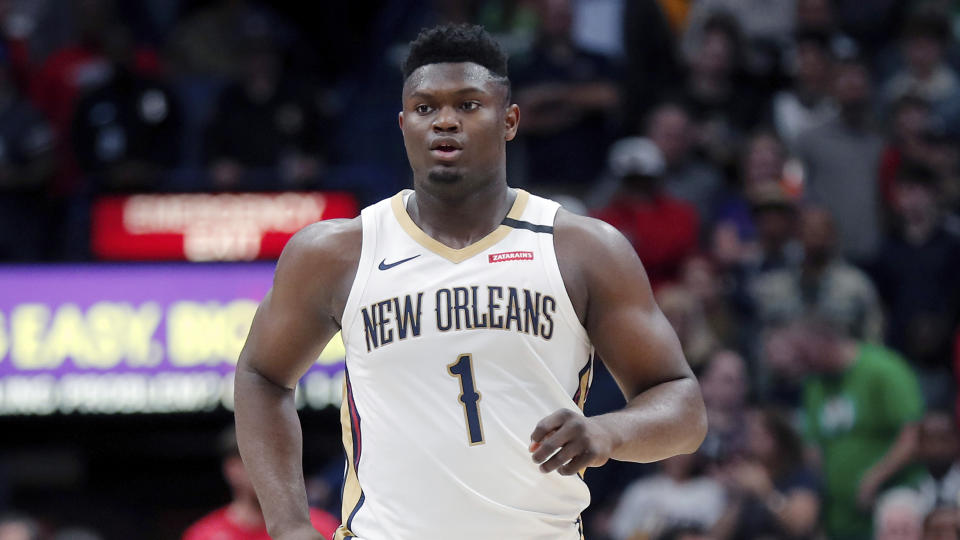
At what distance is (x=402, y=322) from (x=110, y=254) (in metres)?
5.76

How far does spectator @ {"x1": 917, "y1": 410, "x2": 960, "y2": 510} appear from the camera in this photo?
8.29 m

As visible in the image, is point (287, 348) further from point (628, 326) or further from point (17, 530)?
point (17, 530)

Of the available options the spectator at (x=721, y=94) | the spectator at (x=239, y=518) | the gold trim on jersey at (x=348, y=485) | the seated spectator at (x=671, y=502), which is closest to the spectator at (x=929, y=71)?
the spectator at (x=721, y=94)

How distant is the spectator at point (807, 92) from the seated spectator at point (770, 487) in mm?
2850

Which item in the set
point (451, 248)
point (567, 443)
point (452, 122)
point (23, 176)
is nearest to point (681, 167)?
point (23, 176)

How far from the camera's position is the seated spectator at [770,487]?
808cm

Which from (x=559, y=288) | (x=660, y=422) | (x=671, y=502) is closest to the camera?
(x=660, y=422)

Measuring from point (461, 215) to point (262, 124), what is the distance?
6428 mm

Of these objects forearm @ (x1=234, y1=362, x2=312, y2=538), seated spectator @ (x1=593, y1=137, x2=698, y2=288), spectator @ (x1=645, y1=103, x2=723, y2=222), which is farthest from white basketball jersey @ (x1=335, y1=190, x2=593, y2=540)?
spectator @ (x1=645, y1=103, x2=723, y2=222)

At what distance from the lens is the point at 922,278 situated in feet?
31.6

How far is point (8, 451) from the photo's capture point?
9.71 metres

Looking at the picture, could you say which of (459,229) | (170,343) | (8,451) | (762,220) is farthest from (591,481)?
(459,229)

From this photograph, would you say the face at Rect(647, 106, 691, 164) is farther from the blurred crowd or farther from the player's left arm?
the player's left arm

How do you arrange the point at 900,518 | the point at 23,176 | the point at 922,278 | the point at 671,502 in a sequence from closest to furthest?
1. the point at 900,518
2. the point at 671,502
3. the point at 922,278
4. the point at 23,176
